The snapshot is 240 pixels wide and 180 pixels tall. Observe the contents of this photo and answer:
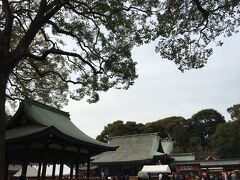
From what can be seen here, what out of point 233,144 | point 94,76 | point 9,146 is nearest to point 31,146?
point 9,146

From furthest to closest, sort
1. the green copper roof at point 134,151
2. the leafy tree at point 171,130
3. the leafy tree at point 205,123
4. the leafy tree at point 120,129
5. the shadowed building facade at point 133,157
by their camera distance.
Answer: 1. the leafy tree at point 205,123
2. the leafy tree at point 171,130
3. the leafy tree at point 120,129
4. the green copper roof at point 134,151
5. the shadowed building facade at point 133,157

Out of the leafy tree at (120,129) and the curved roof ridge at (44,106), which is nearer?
the curved roof ridge at (44,106)

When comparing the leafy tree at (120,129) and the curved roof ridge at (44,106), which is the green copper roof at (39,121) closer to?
the curved roof ridge at (44,106)

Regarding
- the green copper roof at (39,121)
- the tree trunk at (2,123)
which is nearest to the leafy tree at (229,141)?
the green copper roof at (39,121)

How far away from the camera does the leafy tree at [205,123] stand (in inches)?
3359

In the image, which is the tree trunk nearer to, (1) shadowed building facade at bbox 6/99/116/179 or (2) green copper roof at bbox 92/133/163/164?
(1) shadowed building facade at bbox 6/99/116/179

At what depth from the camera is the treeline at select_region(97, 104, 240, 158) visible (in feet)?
195

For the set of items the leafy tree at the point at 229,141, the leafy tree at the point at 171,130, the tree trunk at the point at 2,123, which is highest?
the leafy tree at the point at 171,130

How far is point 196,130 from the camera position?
85.1 metres

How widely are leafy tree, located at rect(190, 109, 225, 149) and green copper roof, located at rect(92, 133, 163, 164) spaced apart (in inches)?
1775

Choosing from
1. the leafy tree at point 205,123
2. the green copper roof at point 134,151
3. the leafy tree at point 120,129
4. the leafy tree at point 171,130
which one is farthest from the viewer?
the leafy tree at point 205,123

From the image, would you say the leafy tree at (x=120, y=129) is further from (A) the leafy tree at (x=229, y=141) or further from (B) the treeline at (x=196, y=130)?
(A) the leafy tree at (x=229, y=141)

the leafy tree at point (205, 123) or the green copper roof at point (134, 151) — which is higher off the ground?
the leafy tree at point (205, 123)

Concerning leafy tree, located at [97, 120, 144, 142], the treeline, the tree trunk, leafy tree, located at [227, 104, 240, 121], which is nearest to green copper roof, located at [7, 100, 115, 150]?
the tree trunk
